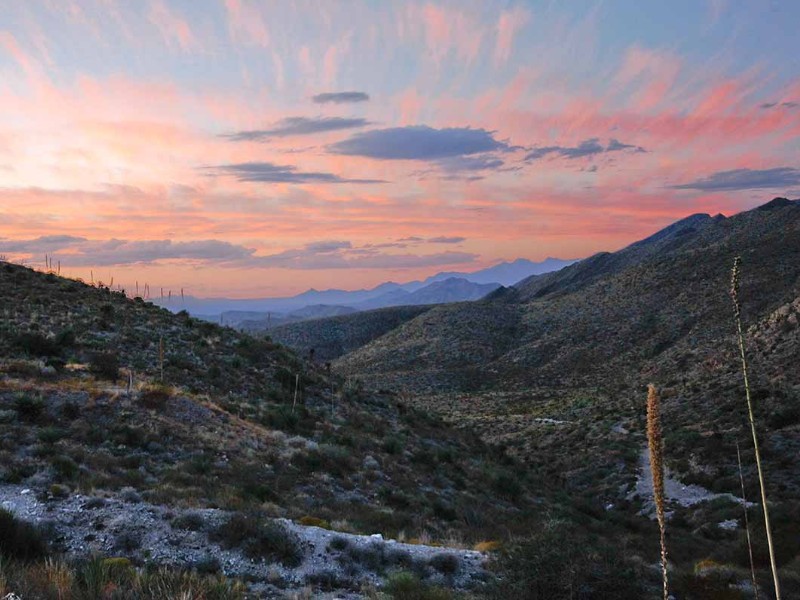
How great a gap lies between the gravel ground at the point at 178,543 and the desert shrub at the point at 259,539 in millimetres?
156

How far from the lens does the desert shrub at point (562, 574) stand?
898 cm

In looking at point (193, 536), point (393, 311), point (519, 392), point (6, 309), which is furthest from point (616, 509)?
point (393, 311)

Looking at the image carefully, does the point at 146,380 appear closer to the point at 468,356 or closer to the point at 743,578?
the point at 743,578

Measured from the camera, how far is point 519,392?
2601 inches

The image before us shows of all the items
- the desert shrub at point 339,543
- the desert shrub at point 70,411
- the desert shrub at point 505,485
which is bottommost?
the desert shrub at point 505,485

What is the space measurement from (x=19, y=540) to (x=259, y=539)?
399cm

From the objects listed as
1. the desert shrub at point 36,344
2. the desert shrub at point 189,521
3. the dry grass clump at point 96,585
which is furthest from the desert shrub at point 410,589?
the desert shrub at point 36,344

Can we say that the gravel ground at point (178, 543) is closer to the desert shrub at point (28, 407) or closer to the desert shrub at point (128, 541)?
the desert shrub at point (128, 541)

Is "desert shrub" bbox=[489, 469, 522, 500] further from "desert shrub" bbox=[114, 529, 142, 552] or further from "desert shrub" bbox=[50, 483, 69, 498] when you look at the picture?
"desert shrub" bbox=[50, 483, 69, 498]

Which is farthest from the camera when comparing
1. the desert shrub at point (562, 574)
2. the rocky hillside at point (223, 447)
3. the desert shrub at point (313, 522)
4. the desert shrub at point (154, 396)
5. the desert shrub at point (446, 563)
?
the desert shrub at point (154, 396)

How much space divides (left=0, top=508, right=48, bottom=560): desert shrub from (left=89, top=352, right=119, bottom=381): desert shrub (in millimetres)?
13725

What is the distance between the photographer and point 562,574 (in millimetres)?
9039

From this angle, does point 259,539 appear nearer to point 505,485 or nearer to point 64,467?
point 64,467

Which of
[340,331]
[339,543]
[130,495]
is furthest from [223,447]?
[340,331]
